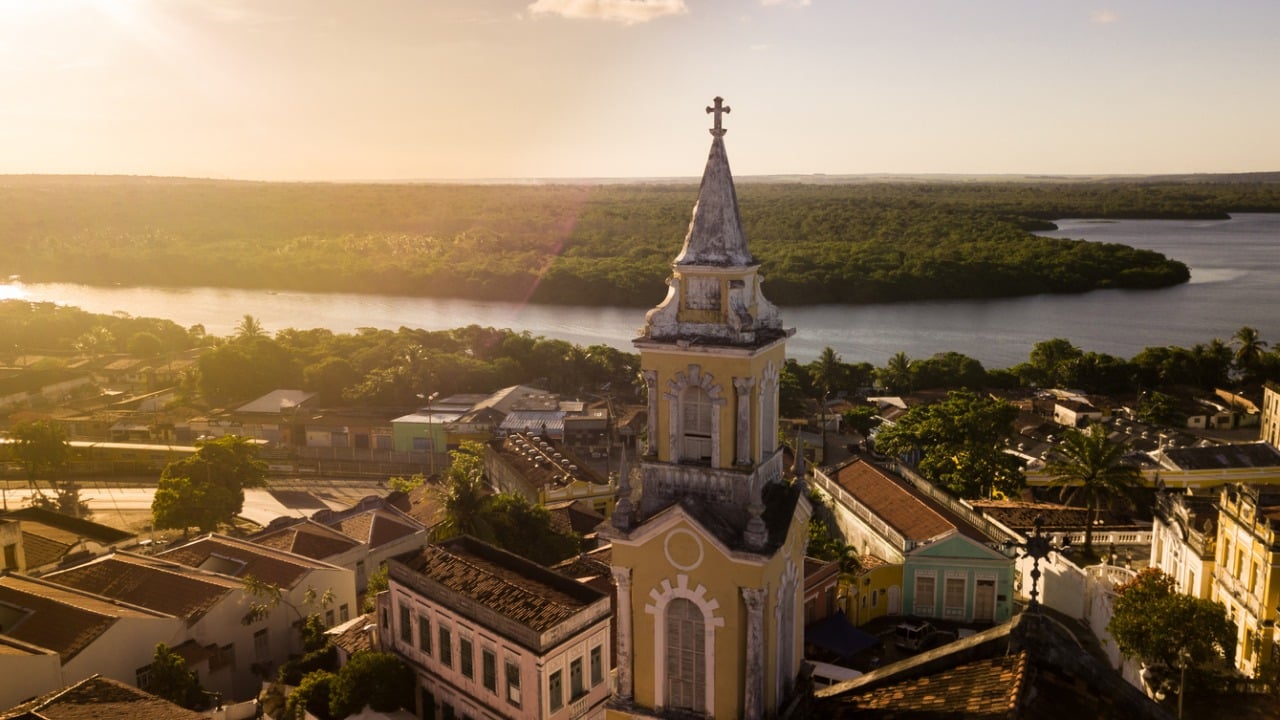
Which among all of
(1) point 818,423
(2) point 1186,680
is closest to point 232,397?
(1) point 818,423

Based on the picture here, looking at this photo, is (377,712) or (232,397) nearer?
(377,712)

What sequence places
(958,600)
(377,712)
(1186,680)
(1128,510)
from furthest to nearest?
(1128,510)
(958,600)
(377,712)
(1186,680)

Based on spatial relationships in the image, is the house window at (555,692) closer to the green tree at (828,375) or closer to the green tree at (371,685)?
the green tree at (371,685)

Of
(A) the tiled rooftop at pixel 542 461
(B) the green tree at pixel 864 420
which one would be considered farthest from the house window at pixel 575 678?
(B) the green tree at pixel 864 420

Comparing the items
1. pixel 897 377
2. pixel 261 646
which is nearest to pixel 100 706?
pixel 261 646

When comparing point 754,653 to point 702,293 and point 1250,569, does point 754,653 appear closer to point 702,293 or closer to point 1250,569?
point 702,293

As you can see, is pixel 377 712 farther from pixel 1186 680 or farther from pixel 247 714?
pixel 1186 680
